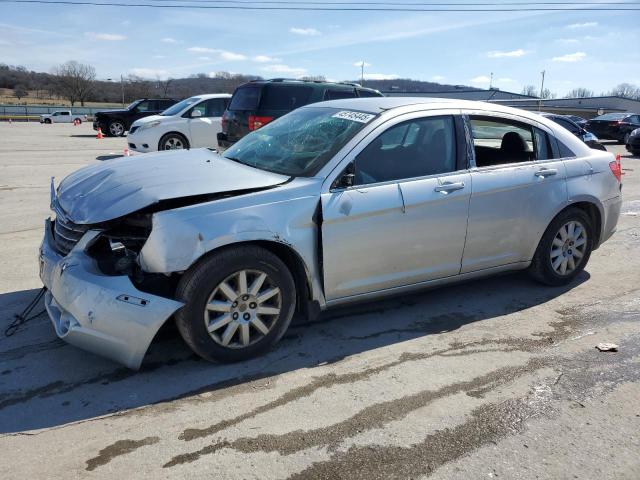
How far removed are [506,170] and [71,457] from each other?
377 centimetres

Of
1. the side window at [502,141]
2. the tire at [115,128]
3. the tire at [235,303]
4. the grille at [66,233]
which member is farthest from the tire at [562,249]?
the tire at [115,128]

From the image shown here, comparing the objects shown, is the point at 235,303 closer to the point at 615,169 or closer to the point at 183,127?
the point at 615,169

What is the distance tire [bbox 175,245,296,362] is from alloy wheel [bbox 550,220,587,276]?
107 inches

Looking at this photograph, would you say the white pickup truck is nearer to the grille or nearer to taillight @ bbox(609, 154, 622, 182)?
the grille

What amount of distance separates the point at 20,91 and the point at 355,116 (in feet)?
337

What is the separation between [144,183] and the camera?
3.65m

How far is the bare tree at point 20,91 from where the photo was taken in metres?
88.8

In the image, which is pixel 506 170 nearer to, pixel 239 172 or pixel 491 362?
pixel 491 362

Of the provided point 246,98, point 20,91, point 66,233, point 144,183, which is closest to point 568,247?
point 144,183

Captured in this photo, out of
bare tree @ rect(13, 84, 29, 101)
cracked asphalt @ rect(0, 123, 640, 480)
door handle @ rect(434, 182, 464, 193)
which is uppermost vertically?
bare tree @ rect(13, 84, 29, 101)

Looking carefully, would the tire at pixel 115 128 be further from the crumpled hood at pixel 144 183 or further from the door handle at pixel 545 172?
the door handle at pixel 545 172

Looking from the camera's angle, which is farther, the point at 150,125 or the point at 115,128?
the point at 115,128

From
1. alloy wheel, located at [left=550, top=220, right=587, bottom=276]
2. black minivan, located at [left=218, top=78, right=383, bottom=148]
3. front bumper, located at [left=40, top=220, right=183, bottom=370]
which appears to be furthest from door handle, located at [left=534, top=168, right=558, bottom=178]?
black minivan, located at [left=218, top=78, right=383, bottom=148]

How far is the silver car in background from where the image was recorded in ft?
10.8
